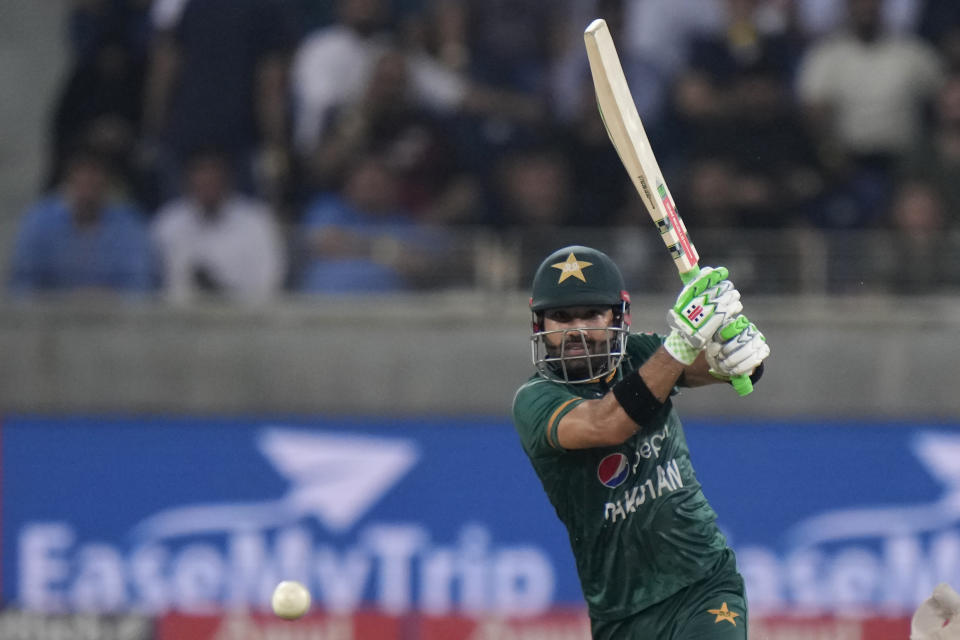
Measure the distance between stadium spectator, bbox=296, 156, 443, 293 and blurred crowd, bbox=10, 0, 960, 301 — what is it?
0.5 inches

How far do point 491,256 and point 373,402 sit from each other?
3.64 feet

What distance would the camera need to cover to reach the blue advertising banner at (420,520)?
9039mm

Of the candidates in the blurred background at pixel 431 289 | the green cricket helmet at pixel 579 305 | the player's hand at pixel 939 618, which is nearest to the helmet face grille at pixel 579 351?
the green cricket helmet at pixel 579 305

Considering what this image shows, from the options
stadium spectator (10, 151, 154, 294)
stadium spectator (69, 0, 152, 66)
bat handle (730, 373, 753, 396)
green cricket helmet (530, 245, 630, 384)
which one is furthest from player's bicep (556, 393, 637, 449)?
stadium spectator (69, 0, 152, 66)

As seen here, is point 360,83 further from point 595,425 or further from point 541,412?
point 595,425

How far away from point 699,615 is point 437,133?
17.4ft

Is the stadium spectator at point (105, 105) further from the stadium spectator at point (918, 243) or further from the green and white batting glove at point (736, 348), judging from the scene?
the green and white batting glove at point (736, 348)

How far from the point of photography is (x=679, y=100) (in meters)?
9.89

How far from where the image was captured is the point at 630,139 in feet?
17.4

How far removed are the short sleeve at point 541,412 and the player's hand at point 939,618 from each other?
1267 millimetres

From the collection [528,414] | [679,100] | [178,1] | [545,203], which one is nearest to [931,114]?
[679,100]

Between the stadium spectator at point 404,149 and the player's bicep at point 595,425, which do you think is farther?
the stadium spectator at point 404,149

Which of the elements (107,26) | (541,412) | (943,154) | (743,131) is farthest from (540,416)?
(107,26)

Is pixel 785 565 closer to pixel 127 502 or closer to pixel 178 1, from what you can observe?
pixel 127 502
